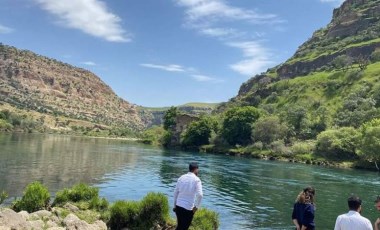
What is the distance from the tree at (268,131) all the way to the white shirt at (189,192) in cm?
13117

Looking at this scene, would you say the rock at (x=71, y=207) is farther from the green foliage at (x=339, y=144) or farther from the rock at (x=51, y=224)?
the green foliage at (x=339, y=144)

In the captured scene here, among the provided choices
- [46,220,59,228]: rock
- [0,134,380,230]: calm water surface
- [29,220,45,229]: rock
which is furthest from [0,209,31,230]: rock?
[0,134,380,230]: calm water surface

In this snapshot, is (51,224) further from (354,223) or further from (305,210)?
(354,223)

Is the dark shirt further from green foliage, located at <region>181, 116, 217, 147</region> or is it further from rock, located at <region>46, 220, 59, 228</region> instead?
green foliage, located at <region>181, 116, 217, 147</region>

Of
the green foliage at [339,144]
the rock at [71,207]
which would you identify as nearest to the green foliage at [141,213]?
the rock at [71,207]

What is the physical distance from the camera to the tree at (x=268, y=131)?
147875 millimetres

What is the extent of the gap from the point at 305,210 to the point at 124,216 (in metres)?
13.2

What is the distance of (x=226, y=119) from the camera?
164 m

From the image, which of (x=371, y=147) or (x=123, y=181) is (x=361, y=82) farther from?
(x=123, y=181)

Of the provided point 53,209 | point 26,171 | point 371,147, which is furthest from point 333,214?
point 371,147

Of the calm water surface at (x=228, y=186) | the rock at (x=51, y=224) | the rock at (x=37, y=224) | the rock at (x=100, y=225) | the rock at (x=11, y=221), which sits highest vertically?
the rock at (x=11, y=221)

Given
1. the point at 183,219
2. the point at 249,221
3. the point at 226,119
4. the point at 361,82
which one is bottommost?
the point at 249,221

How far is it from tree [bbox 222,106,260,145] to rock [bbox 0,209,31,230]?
5457 inches

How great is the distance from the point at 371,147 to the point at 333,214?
241 ft
